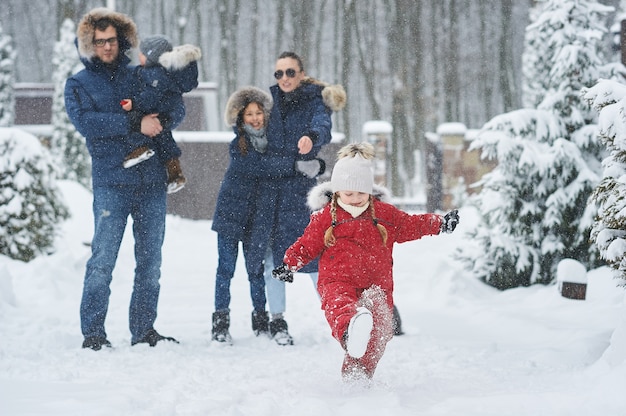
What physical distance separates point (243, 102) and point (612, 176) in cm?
254

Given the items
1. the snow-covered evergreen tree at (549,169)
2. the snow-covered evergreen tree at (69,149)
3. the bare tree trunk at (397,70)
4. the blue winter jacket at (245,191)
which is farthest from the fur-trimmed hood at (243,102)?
the bare tree trunk at (397,70)

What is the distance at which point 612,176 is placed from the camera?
384cm

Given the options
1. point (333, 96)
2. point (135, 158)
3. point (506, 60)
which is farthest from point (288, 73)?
point (506, 60)

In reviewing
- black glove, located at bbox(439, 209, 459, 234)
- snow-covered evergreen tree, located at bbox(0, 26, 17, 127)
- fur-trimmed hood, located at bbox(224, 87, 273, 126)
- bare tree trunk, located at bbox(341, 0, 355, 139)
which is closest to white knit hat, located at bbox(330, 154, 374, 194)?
black glove, located at bbox(439, 209, 459, 234)

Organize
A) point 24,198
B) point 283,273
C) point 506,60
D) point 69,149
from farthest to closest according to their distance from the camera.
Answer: point 506,60 → point 69,149 → point 24,198 → point 283,273

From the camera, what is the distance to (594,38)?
24.1 ft

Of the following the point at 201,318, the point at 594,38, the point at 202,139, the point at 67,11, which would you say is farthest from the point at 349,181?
the point at 67,11

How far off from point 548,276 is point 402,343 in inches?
115

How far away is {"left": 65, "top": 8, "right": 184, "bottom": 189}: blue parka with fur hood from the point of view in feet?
15.4

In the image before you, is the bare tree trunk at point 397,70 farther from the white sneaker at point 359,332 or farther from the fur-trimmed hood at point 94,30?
the white sneaker at point 359,332

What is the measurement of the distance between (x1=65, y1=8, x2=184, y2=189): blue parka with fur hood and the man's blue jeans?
0.32 ft

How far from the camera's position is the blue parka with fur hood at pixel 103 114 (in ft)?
15.4

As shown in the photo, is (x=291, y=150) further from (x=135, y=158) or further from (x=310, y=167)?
(x=135, y=158)

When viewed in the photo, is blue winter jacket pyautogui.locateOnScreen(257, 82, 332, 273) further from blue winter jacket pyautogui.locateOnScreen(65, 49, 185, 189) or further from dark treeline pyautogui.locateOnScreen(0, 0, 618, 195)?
dark treeline pyautogui.locateOnScreen(0, 0, 618, 195)
